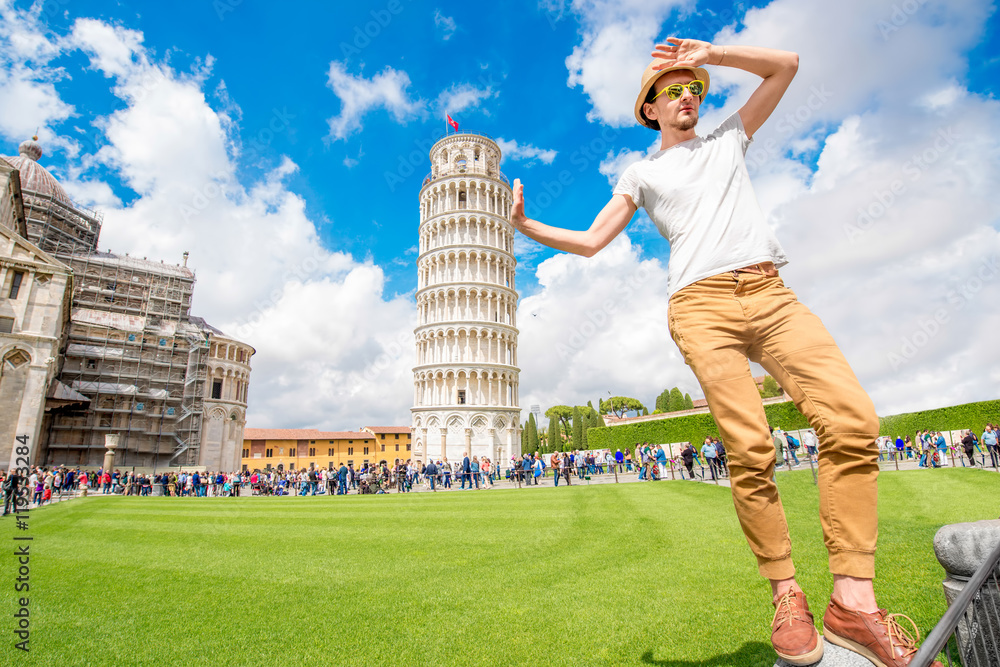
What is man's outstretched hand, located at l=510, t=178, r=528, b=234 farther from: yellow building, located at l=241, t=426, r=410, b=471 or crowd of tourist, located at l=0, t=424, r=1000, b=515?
yellow building, located at l=241, t=426, r=410, b=471

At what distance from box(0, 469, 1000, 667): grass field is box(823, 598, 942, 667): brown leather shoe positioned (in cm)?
83

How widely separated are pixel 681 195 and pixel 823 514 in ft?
5.19

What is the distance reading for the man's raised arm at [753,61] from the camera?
8.46 feet

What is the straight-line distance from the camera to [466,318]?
49.9 metres

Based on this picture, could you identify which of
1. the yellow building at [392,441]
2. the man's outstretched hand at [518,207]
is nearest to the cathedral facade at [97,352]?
the yellow building at [392,441]

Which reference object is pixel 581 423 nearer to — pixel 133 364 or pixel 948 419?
pixel 948 419

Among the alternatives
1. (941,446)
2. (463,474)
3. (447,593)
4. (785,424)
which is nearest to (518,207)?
(447,593)

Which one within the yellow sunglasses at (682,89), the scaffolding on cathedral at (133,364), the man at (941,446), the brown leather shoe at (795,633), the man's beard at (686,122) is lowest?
the brown leather shoe at (795,633)

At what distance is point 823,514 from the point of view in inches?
76.9

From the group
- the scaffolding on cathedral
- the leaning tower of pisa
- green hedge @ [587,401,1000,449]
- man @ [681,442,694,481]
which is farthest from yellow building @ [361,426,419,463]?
man @ [681,442,694,481]

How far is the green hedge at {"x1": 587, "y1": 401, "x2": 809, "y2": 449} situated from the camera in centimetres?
3428

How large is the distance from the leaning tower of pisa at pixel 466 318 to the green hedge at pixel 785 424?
11239 mm

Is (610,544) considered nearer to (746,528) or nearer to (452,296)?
(746,528)

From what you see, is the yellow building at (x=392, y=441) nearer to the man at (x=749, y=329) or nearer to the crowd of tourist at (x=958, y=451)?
the crowd of tourist at (x=958, y=451)
